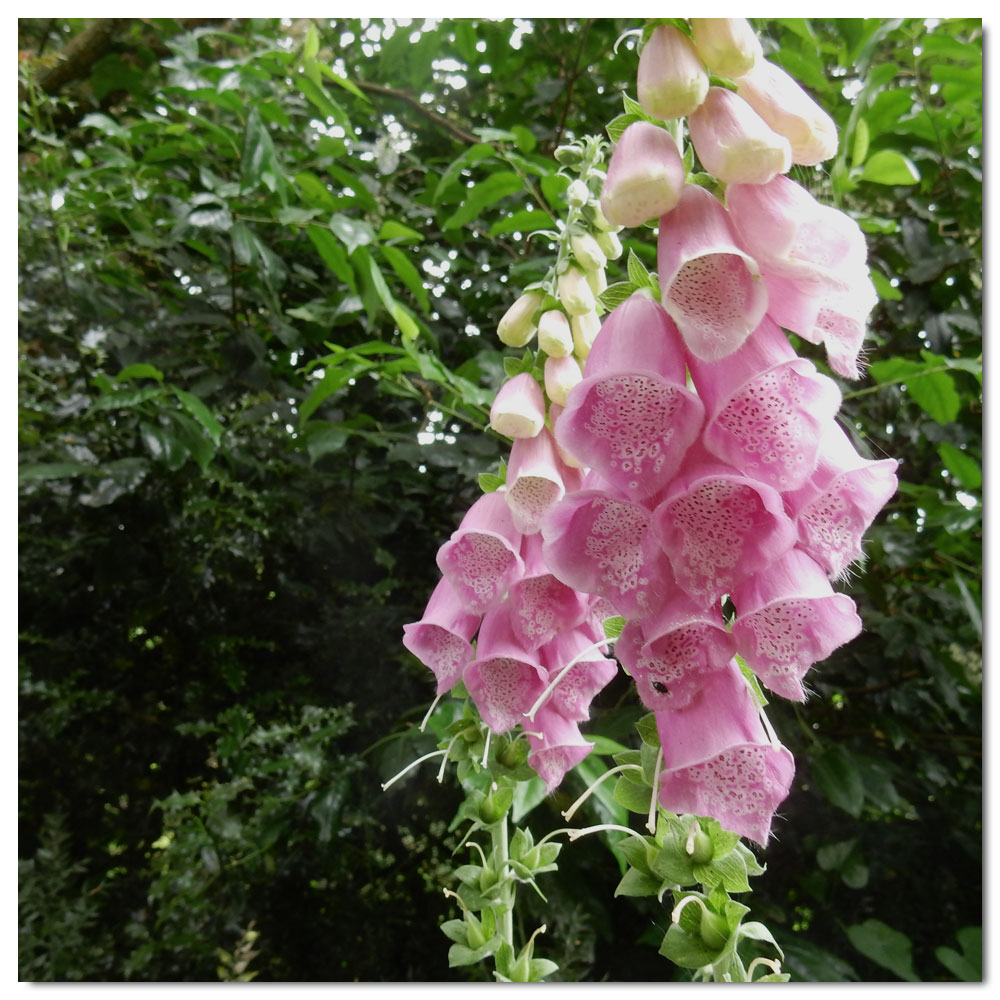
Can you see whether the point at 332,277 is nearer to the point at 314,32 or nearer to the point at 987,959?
the point at 314,32

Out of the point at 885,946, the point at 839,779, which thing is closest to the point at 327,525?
the point at 839,779

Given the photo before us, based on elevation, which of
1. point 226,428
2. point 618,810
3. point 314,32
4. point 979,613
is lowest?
point 618,810

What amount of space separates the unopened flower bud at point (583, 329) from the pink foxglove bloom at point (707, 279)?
4.4 inches

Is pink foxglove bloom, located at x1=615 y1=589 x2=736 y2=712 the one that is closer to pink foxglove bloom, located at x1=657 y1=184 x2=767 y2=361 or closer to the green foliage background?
pink foxglove bloom, located at x1=657 y1=184 x2=767 y2=361

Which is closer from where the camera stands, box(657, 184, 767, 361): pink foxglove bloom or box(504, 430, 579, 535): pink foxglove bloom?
box(657, 184, 767, 361): pink foxglove bloom

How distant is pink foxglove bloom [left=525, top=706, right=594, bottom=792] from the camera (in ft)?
1.23

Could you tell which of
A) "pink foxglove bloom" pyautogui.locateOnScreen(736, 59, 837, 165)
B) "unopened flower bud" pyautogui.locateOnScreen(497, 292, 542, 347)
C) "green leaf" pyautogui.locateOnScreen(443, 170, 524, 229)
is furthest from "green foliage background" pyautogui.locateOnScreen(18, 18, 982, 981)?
"pink foxglove bloom" pyautogui.locateOnScreen(736, 59, 837, 165)

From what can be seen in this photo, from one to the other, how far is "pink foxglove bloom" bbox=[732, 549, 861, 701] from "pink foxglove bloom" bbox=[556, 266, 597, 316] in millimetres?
181

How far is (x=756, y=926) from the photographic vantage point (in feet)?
0.95

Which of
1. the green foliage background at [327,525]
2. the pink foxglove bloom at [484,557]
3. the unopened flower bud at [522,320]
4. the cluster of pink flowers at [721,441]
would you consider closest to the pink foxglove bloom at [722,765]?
the cluster of pink flowers at [721,441]

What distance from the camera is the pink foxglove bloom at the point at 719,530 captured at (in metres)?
0.26

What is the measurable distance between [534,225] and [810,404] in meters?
0.56

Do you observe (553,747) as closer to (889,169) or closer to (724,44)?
(724,44)
